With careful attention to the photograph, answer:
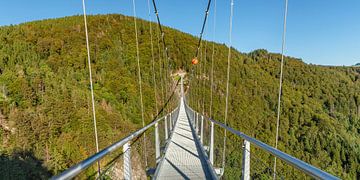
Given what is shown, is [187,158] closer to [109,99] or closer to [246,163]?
[246,163]

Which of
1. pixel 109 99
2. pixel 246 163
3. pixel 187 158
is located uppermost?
pixel 246 163

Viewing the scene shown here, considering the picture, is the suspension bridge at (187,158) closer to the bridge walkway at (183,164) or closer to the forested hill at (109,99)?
the bridge walkway at (183,164)

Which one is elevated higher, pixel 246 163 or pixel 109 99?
pixel 246 163

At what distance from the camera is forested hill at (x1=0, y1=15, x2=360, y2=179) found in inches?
836

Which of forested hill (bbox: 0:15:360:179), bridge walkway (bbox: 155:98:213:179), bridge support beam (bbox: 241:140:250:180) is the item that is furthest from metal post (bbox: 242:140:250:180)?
bridge walkway (bbox: 155:98:213:179)

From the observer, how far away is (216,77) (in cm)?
4709

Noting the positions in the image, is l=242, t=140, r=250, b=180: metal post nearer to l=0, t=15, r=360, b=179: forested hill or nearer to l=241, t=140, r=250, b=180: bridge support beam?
l=241, t=140, r=250, b=180: bridge support beam

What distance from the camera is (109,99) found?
31.3m

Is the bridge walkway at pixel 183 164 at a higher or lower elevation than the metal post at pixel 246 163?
lower

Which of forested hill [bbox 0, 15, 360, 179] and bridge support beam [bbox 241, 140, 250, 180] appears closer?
bridge support beam [bbox 241, 140, 250, 180]

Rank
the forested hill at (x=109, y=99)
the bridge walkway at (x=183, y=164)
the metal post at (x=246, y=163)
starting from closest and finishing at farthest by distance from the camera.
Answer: the metal post at (x=246, y=163) < the bridge walkway at (x=183, y=164) < the forested hill at (x=109, y=99)

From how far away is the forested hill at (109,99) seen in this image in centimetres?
2123

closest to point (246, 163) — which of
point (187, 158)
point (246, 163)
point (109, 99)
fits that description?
point (246, 163)

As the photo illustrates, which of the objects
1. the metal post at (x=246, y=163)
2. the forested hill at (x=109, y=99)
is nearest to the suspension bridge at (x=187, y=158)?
the metal post at (x=246, y=163)
